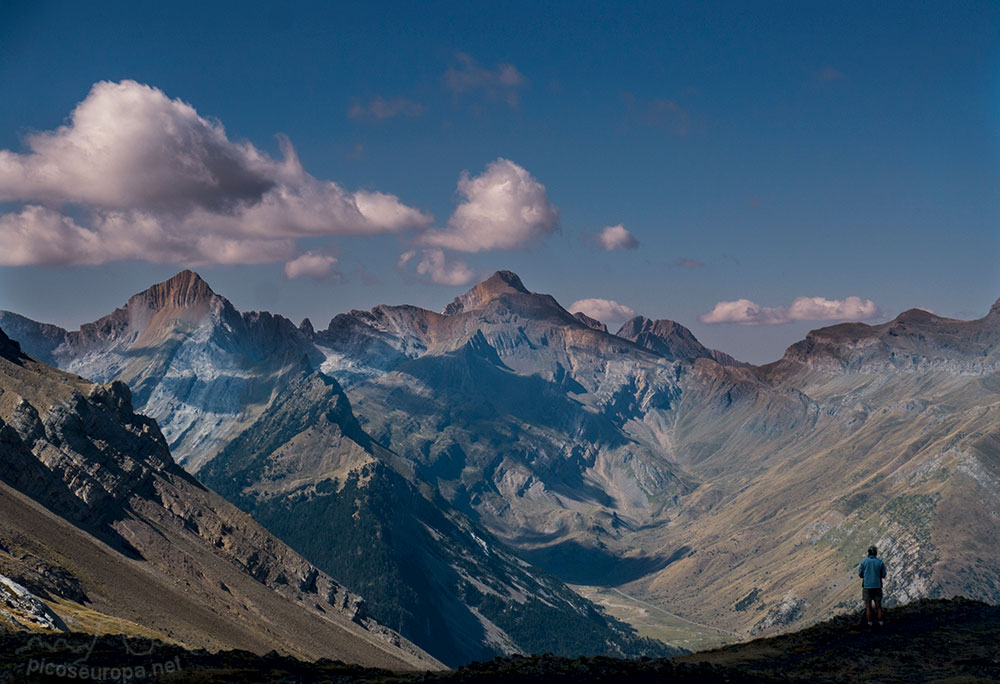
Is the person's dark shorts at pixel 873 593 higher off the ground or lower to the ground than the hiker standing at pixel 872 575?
lower

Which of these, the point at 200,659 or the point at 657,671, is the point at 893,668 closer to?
the point at 657,671

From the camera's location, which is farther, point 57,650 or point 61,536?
point 61,536

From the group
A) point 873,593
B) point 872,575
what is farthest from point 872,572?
point 873,593

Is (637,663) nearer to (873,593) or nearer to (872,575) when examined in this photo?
(872,575)

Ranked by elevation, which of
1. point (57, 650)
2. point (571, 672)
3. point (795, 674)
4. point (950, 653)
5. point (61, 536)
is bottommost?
point (61, 536)

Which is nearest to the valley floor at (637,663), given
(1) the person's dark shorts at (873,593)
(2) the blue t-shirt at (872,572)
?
(1) the person's dark shorts at (873,593)

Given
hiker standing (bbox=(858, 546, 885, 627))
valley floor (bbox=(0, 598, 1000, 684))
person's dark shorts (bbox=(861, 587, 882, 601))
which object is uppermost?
hiker standing (bbox=(858, 546, 885, 627))

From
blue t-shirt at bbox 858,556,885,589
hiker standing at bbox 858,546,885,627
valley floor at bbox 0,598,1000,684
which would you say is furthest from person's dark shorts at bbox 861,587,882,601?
valley floor at bbox 0,598,1000,684

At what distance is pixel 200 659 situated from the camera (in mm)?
76188

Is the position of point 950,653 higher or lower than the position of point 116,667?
higher

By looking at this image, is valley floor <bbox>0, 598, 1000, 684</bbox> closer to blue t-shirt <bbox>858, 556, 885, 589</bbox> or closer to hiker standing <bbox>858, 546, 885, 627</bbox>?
hiker standing <bbox>858, 546, 885, 627</bbox>

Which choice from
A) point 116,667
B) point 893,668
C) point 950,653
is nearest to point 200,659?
point 116,667

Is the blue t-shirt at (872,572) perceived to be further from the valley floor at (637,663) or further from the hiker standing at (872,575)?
the valley floor at (637,663)

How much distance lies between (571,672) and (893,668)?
27213 millimetres
